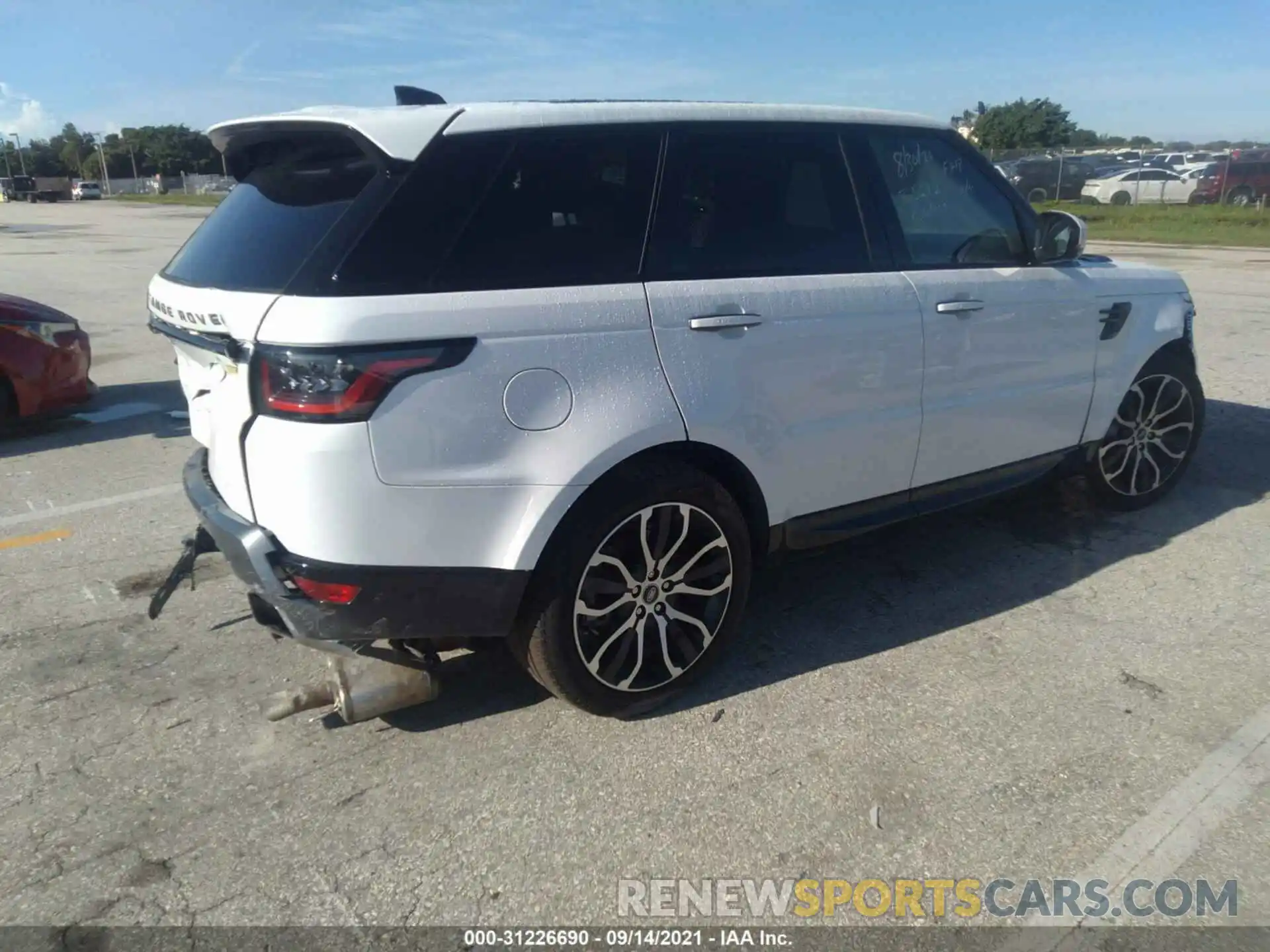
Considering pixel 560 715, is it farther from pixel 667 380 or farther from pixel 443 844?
A: pixel 667 380

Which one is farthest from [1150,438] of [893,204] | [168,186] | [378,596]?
[168,186]

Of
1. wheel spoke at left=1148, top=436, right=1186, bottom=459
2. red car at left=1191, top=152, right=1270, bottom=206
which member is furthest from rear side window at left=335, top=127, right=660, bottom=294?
red car at left=1191, top=152, right=1270, bottom=206

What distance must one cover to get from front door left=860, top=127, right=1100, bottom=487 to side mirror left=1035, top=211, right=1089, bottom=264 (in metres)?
0.06

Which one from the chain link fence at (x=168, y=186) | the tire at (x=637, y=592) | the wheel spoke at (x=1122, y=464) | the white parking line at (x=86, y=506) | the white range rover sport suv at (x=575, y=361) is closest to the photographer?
the white range rover sport suv at (x=575, y=361)

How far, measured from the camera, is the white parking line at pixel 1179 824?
2490mm

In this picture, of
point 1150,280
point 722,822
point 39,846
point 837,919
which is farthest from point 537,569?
point 1150,280

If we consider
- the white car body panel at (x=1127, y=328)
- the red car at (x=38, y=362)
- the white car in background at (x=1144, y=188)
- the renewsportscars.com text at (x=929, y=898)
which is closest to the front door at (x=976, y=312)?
the white car body panel at (x=1127, y=328)

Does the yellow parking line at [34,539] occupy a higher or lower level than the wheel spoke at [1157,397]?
lower

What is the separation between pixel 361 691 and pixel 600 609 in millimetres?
805

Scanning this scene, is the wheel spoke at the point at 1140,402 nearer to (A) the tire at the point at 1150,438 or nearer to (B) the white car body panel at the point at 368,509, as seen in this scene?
(A) the tire at the point at 1150,438

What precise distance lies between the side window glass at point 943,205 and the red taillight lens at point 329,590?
245 centimetres

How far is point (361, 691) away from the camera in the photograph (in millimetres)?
3186

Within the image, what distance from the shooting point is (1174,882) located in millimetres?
2607

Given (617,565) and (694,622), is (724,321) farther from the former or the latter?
(694,622)
